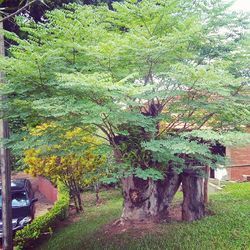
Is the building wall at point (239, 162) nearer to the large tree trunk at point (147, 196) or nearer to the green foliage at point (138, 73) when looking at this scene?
the large tree trunk at point (147, 196)

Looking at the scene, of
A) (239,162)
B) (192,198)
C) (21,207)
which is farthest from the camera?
(239,162)

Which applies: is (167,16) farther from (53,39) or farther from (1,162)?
(1,162)

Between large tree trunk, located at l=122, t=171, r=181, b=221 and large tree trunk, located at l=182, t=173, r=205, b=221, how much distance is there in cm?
28

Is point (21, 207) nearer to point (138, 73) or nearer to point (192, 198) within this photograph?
point (192, 198)

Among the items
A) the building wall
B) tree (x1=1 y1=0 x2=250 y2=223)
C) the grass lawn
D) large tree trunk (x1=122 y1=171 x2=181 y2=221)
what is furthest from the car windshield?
the building wall

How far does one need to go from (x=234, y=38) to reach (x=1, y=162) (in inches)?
254

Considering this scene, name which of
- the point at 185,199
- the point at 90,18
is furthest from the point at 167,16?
the point at 185,199

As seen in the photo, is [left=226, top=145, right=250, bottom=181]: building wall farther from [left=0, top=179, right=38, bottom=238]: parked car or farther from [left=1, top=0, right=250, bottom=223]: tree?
[left=0, top=179, right=38, bottom=238]: parked car

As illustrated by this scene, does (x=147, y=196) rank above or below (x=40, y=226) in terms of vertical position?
above

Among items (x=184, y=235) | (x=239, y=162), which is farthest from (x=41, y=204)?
(x=184, y=235)

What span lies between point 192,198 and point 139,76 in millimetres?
3315

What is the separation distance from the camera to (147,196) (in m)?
7.79

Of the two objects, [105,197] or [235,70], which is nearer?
[235,70]

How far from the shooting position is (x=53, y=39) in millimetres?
6000
